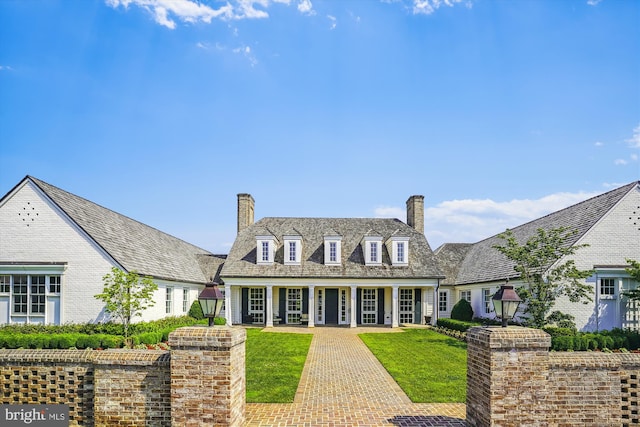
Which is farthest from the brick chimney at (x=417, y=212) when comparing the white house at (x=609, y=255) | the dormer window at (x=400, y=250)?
the white house at (x=609, y=255)

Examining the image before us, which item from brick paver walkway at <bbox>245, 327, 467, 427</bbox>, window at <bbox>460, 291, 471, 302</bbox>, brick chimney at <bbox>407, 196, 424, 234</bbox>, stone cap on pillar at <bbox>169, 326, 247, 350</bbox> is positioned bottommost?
window at <bbox>460, 291, 471, 302</bbox>

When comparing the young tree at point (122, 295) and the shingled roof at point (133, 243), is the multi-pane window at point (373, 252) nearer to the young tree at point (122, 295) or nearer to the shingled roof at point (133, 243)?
the shingled roof at point (133, 243)

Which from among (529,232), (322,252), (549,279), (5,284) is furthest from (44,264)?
(529,232)

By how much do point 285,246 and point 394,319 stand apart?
8.48 metres

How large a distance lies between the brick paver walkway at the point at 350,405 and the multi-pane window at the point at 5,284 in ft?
45.9

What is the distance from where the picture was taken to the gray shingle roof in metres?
27.7

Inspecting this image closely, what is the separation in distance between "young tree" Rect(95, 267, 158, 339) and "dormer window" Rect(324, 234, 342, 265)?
12.7 m

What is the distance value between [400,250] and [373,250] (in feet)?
5.90

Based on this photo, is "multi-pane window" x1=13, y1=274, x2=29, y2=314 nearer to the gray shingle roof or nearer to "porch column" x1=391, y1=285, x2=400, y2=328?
the gray shingle roof

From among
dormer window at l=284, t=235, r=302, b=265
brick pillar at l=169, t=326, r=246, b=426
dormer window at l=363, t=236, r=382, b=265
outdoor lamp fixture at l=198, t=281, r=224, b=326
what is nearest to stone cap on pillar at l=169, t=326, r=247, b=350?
brick pillar at l=169, t=326, r=246, b=426

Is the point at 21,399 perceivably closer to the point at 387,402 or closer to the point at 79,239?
the point at 387,402

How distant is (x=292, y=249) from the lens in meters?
28.4

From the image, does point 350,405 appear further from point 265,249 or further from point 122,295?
point 265,249

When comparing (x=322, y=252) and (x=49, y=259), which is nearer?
(x=49, y=259)
